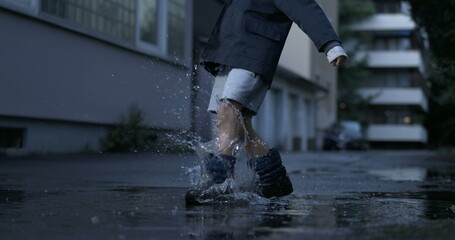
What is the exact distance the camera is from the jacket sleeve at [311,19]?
12.8ft

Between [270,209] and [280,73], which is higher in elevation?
[280,73]

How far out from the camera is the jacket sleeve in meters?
3.90

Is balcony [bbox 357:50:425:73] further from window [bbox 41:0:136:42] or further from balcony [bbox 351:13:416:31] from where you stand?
window [bbox 41:0:136:42]

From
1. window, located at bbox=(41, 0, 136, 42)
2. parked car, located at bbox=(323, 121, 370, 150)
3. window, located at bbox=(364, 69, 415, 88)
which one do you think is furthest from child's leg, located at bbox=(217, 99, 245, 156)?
window, located at bbox=(364, 69, 415, 88)

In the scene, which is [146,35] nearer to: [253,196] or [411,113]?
[253,196]

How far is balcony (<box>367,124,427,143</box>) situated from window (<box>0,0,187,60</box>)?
41.5m

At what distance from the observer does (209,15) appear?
16.6 metres

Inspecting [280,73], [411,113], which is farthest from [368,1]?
[280,73]

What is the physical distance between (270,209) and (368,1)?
5247 cm

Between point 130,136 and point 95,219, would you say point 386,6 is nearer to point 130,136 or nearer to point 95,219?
point 130,136

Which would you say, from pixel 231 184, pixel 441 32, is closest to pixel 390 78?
pixel 441 32

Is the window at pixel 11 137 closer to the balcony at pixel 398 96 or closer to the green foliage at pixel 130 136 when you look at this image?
the green foliage at pixel 130 136

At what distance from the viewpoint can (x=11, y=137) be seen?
335 inches

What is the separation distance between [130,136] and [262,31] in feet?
22.3
